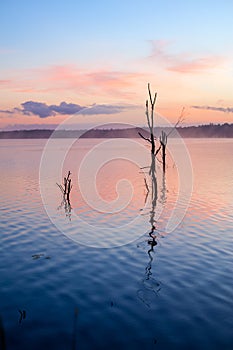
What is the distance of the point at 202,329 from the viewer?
11.4 metres

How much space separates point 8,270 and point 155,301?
767 cm

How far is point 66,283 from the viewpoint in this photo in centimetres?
1538

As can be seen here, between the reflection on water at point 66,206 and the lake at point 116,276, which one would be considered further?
the reflection on water at point 66,206

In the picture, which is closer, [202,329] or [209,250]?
[202,329]

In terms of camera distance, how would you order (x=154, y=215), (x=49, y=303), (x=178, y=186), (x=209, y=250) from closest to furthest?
1. (x=49, y=303)
2. (x=209, y=250)
3. (x=154, y=215)
4. (x=178, y=186)

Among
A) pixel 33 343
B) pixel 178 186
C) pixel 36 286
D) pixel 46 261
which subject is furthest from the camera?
pixel 178 186

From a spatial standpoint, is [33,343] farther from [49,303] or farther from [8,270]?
[8,270]

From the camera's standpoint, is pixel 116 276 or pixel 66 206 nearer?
pixel 116 276

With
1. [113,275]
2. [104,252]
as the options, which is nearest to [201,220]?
[104,252]

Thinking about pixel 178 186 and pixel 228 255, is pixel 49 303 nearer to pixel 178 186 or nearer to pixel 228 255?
pixel 228 255

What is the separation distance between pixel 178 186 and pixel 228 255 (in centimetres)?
2788

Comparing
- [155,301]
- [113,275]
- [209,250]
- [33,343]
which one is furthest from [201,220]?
[33,343]

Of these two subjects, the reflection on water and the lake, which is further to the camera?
→ the reflection on water

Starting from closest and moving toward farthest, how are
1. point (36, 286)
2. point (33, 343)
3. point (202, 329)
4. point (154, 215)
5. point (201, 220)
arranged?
point (33, 343)
point (202, 329)
point (36, 286)
point (201, 220)
point (154, 215)
